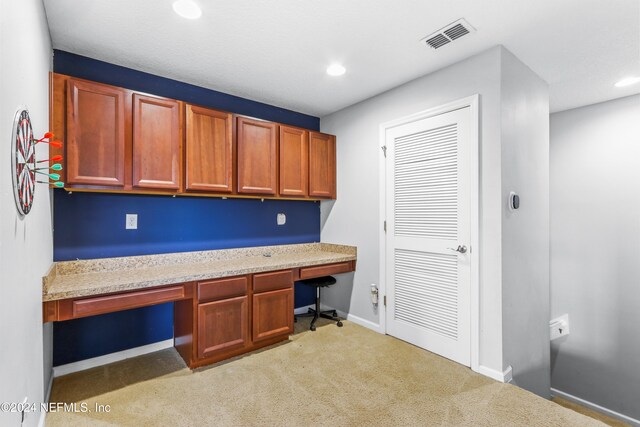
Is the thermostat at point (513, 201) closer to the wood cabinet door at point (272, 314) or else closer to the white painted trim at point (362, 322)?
the white painted trim at point (362, 322)

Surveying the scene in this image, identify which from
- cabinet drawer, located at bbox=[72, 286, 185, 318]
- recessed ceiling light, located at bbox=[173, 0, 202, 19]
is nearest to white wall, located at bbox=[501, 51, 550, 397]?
recessed ceiling light, located at bbox=[173, 0, 202, 19]

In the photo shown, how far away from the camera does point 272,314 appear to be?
284 centimetres

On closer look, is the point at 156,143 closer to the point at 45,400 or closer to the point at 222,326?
the point at 222,326

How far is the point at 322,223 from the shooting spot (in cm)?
406

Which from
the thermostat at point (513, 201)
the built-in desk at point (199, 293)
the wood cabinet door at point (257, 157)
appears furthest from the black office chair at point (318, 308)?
the thermostat at point (513, 201)

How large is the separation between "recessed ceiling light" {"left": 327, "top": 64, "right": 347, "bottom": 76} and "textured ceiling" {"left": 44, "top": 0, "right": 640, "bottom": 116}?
6cm

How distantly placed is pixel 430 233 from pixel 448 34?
1583mm

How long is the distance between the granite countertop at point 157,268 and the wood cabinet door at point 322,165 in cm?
76

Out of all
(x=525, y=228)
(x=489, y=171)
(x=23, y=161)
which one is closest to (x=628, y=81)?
(x=525, y=228)

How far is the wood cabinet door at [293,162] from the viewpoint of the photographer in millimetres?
3297

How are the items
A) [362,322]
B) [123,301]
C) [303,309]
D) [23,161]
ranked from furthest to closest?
[303,309], [362,322], [123,301], [23,161]

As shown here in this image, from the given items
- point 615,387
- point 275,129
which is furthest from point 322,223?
point 615,387

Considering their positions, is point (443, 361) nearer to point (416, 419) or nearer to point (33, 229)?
point (416, 419)

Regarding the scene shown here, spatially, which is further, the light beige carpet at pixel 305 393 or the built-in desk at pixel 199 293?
the built-in desk at pixel 199 293
